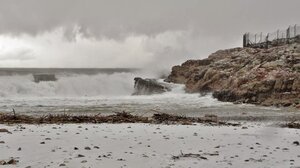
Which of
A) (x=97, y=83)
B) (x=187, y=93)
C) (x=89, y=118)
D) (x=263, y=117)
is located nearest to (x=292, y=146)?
(x=89, y=118)

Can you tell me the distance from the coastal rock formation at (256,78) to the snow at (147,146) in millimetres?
14563

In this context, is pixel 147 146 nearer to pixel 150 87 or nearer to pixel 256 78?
pixel 256 78

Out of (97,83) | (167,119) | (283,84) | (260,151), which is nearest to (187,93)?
(283,84)

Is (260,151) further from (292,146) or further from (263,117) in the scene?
(263,117)

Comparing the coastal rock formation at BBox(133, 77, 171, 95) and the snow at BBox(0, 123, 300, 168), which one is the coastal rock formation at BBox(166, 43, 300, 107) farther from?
the snow at BBox(0, 123, 300, 168)

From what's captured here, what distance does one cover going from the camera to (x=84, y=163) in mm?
7984

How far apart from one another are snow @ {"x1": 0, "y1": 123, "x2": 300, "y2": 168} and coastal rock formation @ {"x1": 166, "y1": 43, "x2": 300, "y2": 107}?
47.8 ft

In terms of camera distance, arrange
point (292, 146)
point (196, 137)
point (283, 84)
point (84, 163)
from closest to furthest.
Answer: point (84, 163) < point (292, 146) < point (196, 137) < point (283, 84)

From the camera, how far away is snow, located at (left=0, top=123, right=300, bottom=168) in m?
8.23

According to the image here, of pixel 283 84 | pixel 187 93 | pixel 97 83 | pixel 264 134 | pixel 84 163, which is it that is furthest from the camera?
pixel 97 83

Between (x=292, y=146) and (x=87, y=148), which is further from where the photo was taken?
(x=292, y=146)

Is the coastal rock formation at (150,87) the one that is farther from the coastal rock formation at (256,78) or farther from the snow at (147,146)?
the snow at (147,146)

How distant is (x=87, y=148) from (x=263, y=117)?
12.2 metres

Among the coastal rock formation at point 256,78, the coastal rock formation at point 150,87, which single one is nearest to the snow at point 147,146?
the coastal rock formation at point 256,78
